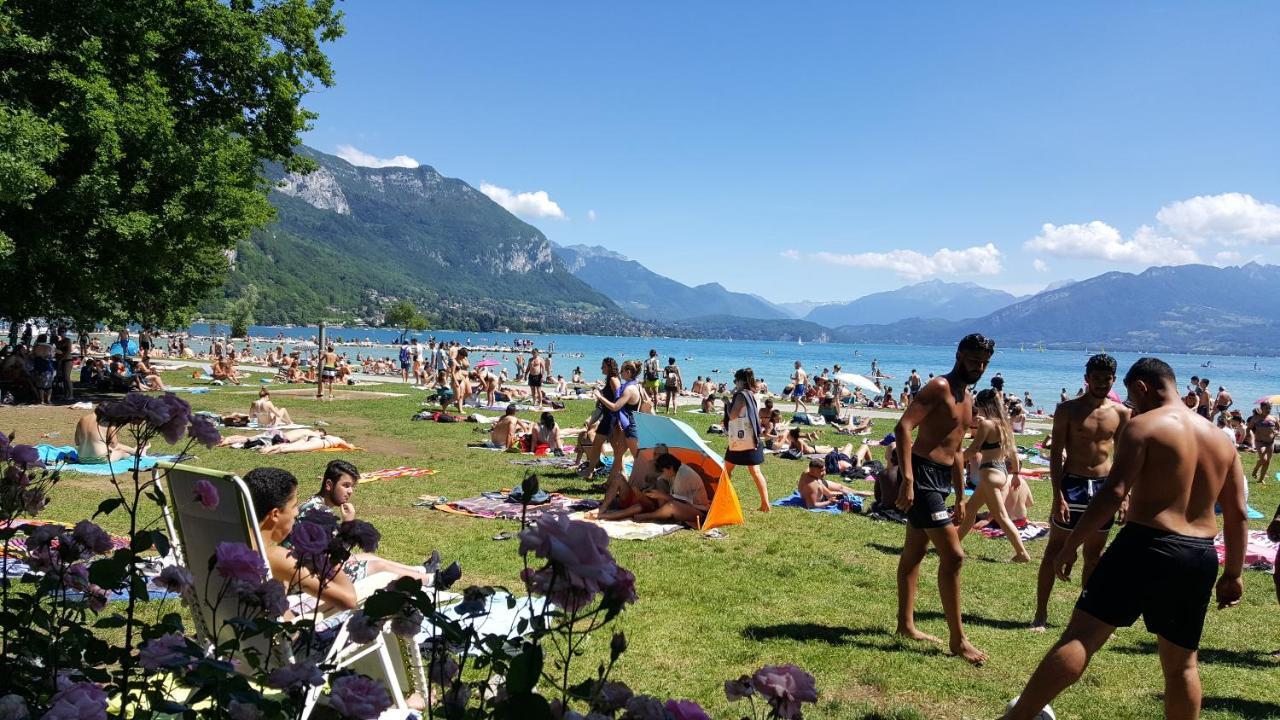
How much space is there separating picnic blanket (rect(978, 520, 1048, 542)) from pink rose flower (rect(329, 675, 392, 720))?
8.97 m

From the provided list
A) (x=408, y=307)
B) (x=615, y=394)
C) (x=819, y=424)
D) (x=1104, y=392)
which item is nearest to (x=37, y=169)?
(x=615, y=394)

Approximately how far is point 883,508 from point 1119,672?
197 inches

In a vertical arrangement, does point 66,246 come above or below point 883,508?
above

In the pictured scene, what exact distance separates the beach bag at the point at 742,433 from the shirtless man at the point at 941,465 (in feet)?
13.8

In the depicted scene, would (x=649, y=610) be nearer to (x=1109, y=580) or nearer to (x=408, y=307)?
(x=1109, y=580)

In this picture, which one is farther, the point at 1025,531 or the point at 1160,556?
the point at 1025,531

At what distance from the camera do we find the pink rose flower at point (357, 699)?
51.4 inches

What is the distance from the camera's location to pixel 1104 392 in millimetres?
5551

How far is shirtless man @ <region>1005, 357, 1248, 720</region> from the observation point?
11.0ft

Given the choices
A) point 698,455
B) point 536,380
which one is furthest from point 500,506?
point 536,380

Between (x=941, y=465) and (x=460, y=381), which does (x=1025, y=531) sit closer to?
(x=941, y=465)

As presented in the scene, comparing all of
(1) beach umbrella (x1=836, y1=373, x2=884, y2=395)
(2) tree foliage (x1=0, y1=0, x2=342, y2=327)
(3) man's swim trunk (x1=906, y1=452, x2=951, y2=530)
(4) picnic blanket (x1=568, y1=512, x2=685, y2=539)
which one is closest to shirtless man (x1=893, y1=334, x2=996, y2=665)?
(3) man's swim trunk (x1=906, y1=452, x2=951, y2=530)

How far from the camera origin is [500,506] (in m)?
9.41

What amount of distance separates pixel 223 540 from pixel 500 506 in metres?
5.81
